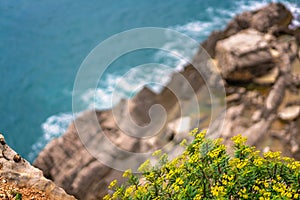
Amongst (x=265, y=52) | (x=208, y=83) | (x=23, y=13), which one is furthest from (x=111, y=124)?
(x=23, y=13)

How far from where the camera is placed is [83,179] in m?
11.7

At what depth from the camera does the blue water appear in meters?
15.8

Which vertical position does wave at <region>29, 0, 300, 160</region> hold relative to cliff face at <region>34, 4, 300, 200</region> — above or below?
above

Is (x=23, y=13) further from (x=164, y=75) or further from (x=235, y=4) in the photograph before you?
(x=235, y=4)

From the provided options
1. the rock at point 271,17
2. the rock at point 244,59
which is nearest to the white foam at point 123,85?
the rock at point 244,59

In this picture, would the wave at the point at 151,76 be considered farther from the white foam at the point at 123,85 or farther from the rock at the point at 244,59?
the rock at the point at 244,59

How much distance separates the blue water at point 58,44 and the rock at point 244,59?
9.53 ft

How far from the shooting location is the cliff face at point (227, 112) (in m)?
11.7

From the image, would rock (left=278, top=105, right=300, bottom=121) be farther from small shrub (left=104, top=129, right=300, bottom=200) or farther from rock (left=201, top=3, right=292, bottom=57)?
small shrub (left=104, top=129, right=300, bottom=200)

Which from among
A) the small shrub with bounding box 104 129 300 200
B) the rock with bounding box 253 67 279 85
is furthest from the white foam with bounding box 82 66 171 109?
the small shrub with bounding box 104 129 300 200

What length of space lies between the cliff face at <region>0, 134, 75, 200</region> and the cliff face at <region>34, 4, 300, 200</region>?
5626 millimetres

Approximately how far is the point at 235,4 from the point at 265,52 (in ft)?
20.9

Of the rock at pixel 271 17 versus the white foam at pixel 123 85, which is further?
the rock at pixel 271 17

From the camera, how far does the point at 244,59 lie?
1380cm
